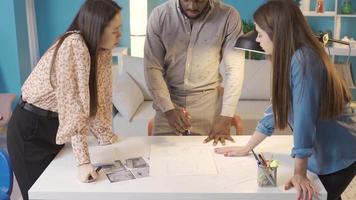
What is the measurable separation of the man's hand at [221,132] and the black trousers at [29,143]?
687mm

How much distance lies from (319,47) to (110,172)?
88 cm

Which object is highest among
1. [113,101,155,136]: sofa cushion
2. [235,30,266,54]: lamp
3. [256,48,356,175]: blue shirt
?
[235,30,266,54]: lamp

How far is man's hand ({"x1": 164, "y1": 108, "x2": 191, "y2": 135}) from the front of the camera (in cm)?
219

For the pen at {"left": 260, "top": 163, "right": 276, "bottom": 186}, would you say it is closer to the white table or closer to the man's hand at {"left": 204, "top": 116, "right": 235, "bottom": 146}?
the white table

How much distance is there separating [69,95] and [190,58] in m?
0.84

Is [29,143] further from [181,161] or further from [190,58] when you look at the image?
[190,58]

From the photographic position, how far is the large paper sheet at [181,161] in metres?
1.62

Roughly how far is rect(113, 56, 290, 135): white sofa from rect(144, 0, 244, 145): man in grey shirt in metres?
1.21

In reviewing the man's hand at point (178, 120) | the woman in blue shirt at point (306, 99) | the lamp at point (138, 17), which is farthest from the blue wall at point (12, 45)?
the woman in blue shirt at point (306, 99)

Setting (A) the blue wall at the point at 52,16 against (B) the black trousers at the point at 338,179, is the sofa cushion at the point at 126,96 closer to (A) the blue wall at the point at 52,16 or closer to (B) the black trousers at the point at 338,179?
(A) the blue wall at the point at 52,16

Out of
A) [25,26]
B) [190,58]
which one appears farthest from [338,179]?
[25,26]

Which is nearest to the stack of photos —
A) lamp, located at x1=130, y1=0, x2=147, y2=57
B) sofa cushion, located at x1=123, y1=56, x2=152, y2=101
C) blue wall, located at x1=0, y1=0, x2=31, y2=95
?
sofa cushion, located at x1=123, y1=56, x2=152, y2=101

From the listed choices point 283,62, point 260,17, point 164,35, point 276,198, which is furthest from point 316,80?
point 164,35

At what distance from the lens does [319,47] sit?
4.75 ft
